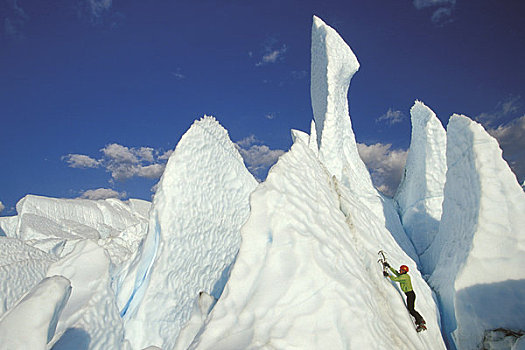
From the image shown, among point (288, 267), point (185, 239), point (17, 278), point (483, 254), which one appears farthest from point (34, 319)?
point (483, 254)

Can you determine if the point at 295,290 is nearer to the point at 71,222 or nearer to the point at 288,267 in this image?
the point at 288,267

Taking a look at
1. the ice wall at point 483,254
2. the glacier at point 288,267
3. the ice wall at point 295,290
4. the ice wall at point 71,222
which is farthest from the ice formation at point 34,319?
the ice wall at point 71,222

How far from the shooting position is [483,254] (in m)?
2.79

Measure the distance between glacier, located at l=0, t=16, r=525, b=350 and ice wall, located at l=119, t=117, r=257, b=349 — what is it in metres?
0.02

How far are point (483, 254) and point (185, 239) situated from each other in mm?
3074

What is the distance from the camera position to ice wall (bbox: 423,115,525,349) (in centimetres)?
265

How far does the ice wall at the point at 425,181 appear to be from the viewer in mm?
5367

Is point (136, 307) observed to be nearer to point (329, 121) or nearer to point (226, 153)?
point (226, 153)

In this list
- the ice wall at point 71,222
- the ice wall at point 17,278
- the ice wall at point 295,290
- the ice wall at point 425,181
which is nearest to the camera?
the ice wall at point 295,290

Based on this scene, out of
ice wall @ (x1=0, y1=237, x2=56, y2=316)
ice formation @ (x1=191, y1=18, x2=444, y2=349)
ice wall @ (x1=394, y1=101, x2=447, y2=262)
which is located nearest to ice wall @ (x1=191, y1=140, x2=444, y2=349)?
ice formation @ (x1=191, y1=18, x2=444, y2=349)

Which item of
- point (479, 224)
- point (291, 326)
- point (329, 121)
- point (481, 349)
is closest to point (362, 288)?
point (291, 326)

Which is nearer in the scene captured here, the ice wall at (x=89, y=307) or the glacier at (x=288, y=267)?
the glacier at (x=288, y=267)

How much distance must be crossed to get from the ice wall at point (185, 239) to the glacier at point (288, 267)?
2cm

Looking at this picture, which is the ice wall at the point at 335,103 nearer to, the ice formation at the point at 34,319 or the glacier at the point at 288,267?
the glacier at the point at 288,267
